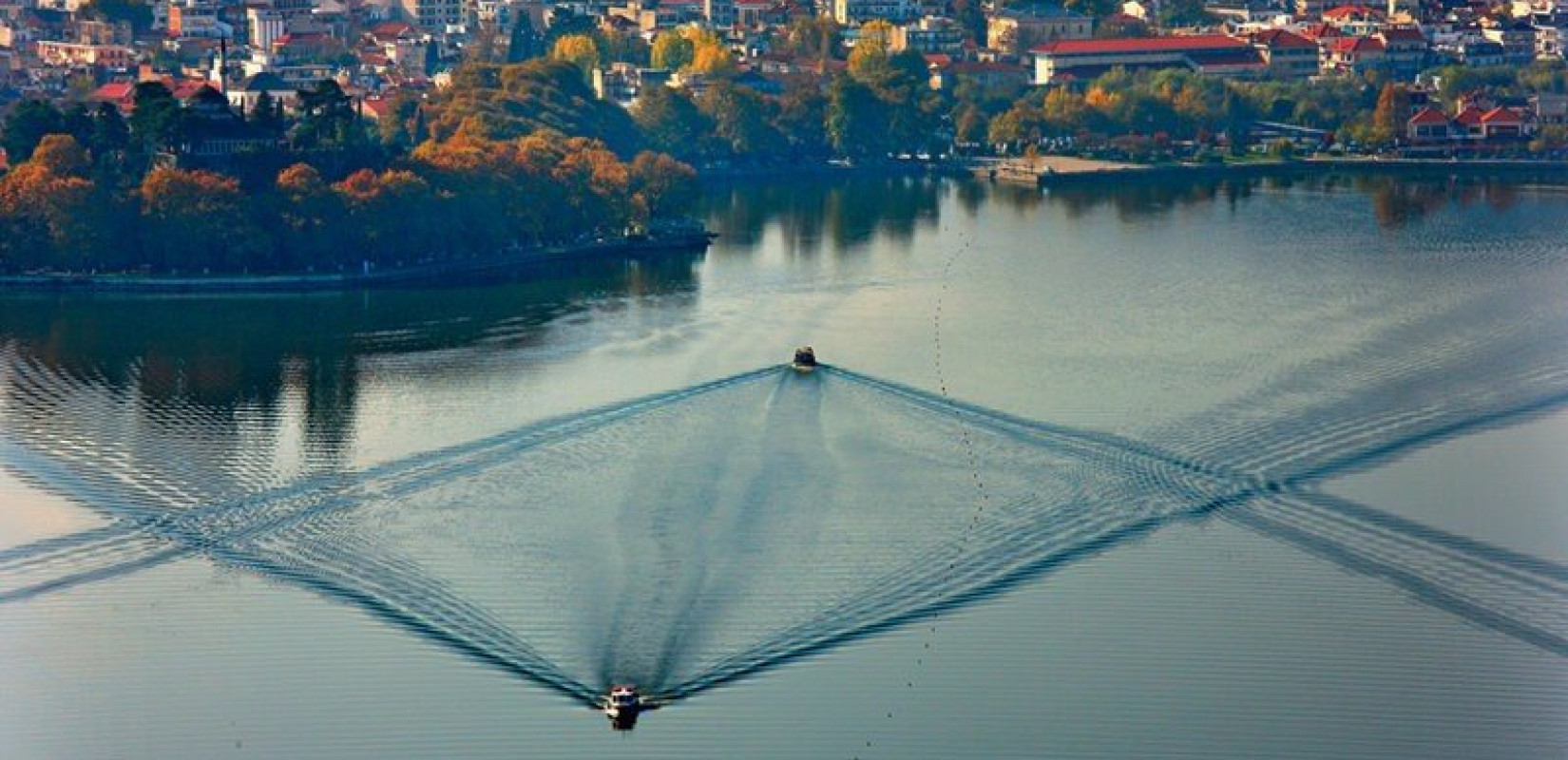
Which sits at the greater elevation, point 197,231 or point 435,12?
point 435,12

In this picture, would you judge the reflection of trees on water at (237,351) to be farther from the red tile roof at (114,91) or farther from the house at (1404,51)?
the house at (1404,51)

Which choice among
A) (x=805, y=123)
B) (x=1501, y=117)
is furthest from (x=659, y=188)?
(x=1501, y=117)

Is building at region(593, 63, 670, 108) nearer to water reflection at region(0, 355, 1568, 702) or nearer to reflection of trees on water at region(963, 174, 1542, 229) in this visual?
reflection of trees on water at region(963, 174, 1542, 229)

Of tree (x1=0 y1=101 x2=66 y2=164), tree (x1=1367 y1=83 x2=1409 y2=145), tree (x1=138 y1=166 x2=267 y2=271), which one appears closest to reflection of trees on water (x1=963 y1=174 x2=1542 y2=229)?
tree (x1=1367 y1=83 x2=1409 y2=145)

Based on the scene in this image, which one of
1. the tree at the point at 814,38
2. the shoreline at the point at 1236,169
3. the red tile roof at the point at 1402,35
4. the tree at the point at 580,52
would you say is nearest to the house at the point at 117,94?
the tree at the point at 580,52

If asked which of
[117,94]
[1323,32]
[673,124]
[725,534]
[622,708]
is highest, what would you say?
[1323,32]

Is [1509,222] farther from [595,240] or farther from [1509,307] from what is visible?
[595,240]

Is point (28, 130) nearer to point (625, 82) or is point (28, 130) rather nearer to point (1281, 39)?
point (625, 82)
